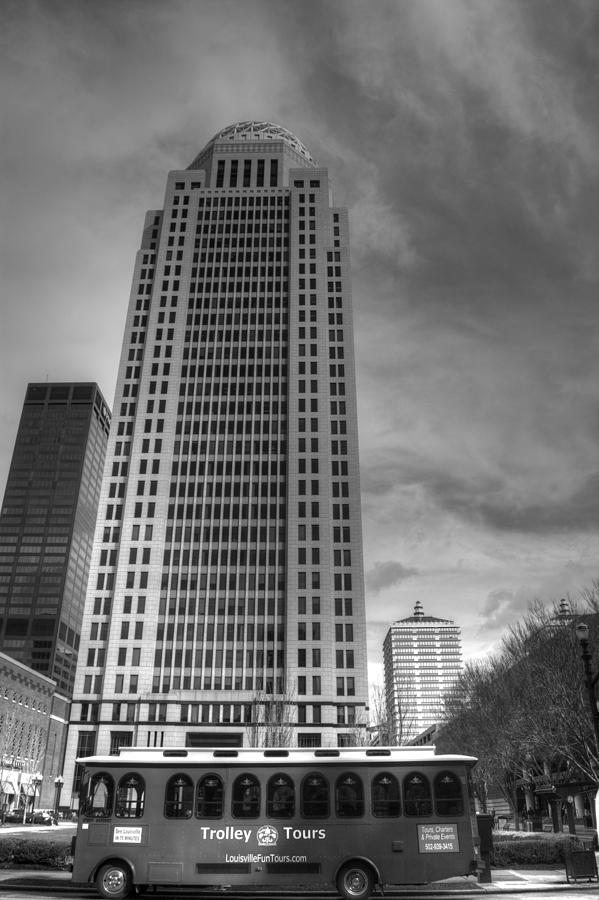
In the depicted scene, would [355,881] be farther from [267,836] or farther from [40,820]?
[40,820]

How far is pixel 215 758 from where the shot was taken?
1897 cm

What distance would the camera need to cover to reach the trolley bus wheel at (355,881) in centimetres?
1773

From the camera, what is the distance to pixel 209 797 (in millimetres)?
18641

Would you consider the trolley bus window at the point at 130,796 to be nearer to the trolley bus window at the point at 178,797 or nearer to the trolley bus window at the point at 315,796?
the trolley bus window at the point at 178,797

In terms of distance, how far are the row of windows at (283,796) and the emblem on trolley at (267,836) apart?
0.32 metres

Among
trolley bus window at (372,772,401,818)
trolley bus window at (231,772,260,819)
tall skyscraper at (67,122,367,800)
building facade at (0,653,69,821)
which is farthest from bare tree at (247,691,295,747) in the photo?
trolley bus window at (372,772,401,818)

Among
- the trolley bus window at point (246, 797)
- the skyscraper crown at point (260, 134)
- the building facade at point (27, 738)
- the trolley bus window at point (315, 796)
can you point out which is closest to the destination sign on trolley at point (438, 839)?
the trolley bus window at point (315, 796)

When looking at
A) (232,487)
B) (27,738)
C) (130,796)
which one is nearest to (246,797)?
(130,796)

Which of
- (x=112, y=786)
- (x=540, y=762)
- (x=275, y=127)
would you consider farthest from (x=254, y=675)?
(x=275, y=127)

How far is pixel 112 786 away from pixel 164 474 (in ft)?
248

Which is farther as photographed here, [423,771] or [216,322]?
[216,322]

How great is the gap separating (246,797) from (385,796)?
3952 mm

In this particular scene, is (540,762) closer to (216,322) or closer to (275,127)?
(216,322)

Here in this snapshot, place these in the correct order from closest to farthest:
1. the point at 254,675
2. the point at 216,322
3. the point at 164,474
A: the point at 254,675 < the point at 164,474 < the point at 216,322
